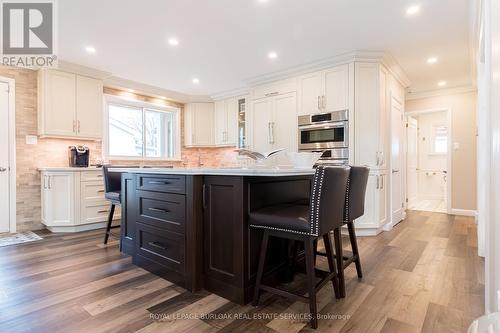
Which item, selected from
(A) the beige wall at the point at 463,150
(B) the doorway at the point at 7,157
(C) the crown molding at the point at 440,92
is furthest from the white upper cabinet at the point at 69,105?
(A) the beige wall at the point at 463,150

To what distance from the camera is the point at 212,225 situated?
196cm

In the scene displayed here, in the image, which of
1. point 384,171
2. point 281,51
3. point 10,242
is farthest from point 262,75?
point 10,242

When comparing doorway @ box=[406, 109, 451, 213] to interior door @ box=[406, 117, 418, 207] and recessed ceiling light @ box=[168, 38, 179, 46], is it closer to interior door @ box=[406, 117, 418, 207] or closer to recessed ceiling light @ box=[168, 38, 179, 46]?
interior door @ box=[406, 117, 418, 207]

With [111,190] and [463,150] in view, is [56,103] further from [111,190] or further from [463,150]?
[463,150]

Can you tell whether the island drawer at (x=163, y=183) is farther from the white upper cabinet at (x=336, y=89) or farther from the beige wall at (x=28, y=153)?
the white upper cabinet at (x=336, y=89)

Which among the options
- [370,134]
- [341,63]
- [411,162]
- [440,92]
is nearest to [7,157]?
[341,63]

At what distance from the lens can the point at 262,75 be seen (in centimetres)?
455

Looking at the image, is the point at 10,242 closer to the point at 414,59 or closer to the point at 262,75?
the point at 262,75

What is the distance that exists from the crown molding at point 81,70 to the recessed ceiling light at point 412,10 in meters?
4.26

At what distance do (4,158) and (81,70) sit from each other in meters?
1.64

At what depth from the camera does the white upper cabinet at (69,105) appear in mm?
3797

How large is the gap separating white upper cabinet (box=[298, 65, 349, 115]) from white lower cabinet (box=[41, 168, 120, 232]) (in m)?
3.42

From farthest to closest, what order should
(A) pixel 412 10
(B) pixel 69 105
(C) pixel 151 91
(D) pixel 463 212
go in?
(C) pixel 151 91, (D) pixel 463 212, (B) pixel 69 105, (A) pixel 412 10

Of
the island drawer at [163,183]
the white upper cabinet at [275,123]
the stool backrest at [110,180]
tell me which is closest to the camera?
the island drawer at [163,183]
